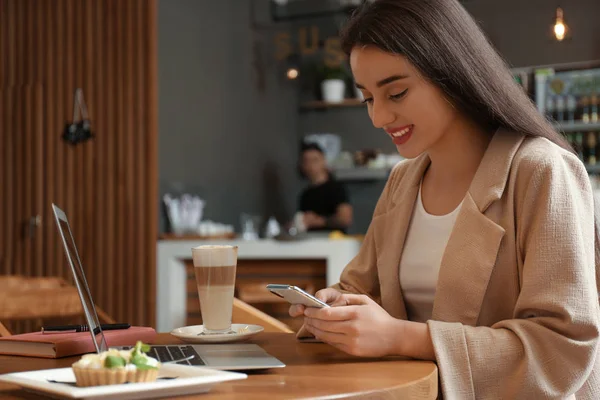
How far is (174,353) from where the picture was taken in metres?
1.45

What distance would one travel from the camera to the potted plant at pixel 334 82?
748 centimetres

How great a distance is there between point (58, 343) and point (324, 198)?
5.52 m

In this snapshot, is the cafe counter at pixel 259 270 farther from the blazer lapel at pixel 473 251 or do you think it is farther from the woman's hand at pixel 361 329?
the woman's hand at pixel 361 329

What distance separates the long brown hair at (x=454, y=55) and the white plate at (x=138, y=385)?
85cm

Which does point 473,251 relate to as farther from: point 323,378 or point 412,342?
point 323,378

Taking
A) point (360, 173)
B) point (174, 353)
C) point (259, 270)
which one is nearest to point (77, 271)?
point (174, 353)

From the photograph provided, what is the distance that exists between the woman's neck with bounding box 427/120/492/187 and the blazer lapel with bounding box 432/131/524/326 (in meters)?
0.13

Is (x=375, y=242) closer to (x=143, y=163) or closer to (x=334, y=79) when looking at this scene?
(x=143, y=163)

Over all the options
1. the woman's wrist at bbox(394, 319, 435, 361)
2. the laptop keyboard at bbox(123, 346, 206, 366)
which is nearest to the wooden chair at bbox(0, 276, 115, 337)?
the laptop keyboard at bbox(123, 346, 206, 366)

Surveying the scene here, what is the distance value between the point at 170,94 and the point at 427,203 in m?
4.26

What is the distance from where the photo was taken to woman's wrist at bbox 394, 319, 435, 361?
4.76 feet

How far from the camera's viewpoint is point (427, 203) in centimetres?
194

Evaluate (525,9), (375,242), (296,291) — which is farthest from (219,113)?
(296,291)

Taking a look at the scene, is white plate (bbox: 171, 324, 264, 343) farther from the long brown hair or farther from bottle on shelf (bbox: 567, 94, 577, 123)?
bottle on shelf (bbox: 567, 94, 577, 123)
